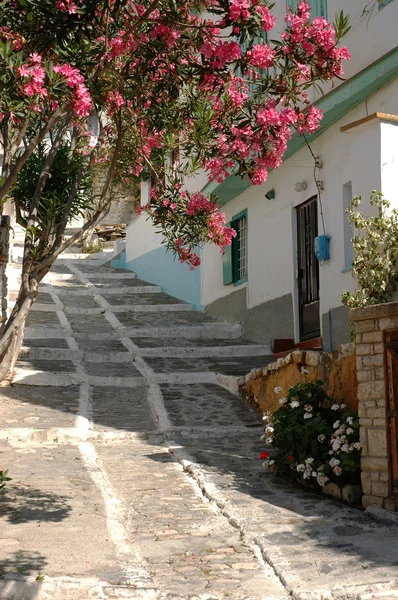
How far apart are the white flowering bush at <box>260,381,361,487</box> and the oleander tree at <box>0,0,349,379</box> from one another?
2027mm

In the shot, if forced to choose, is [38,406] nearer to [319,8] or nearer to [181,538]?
[181,538]

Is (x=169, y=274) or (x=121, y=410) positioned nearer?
(x=121, y=410)

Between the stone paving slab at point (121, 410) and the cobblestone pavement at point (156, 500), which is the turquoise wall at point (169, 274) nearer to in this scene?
the cobblestone pavement at point (156, 500)

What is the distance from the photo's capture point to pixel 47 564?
5.45 metres

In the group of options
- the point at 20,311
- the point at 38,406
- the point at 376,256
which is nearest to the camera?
the point at 20,311

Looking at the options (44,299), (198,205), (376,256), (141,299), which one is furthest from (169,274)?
(376,256)

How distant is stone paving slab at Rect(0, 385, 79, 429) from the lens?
9.45 m

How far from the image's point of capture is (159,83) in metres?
7.32

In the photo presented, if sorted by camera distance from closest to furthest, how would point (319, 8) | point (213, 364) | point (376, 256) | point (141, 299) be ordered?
1. point (376, 256)
2. point (319, 8)
3. point (213, 364)
4. point (141, 299)

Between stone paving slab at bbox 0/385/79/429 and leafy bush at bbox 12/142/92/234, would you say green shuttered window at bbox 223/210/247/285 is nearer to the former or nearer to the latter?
stone paving slab at bbox 0/385/79/429

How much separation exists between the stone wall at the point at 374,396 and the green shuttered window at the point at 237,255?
8692 millimetres

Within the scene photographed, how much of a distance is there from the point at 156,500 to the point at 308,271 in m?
6.53

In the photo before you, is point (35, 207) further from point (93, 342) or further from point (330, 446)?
point (93, 342)

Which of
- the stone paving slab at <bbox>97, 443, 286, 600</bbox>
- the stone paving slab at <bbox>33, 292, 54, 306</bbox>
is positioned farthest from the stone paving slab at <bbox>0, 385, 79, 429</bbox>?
the stone paving slab at <bbox>33, 292, 54, 306</bbox>
